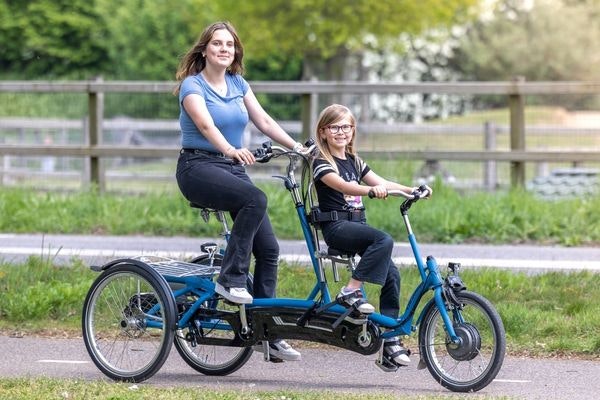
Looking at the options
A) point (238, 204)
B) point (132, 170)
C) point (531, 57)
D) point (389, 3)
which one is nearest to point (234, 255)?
point (238, 204)

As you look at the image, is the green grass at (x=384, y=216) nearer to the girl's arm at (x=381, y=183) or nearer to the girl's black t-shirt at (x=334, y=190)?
the girl's arm at (x=381, y=183)

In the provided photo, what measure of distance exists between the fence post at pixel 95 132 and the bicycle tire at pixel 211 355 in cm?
770

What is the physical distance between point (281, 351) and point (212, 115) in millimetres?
1254

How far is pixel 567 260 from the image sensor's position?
10438mm

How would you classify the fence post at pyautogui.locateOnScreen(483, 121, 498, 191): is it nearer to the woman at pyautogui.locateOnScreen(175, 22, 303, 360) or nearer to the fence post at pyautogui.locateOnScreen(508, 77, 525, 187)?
the fence post at pyautogui.locateOnScreen(508, 77, 525, 187)

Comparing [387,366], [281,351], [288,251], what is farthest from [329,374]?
[288,251]

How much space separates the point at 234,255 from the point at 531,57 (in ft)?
118

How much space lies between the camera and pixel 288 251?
10.8 meters

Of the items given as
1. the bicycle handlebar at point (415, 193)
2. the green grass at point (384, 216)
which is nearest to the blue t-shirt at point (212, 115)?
the bicycle handlebar at point (415, 193)

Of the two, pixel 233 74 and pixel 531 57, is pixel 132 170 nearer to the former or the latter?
pixel 233 74

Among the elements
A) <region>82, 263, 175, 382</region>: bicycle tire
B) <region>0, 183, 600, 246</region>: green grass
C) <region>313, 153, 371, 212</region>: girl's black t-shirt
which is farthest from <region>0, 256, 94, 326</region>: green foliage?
<region>0, 183, 600, 246</region>: green grass

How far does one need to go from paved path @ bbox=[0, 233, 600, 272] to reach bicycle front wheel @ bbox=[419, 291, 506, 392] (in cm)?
310

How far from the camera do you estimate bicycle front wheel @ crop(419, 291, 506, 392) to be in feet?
20.4

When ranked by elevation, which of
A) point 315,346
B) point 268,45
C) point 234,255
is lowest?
point 315,346
